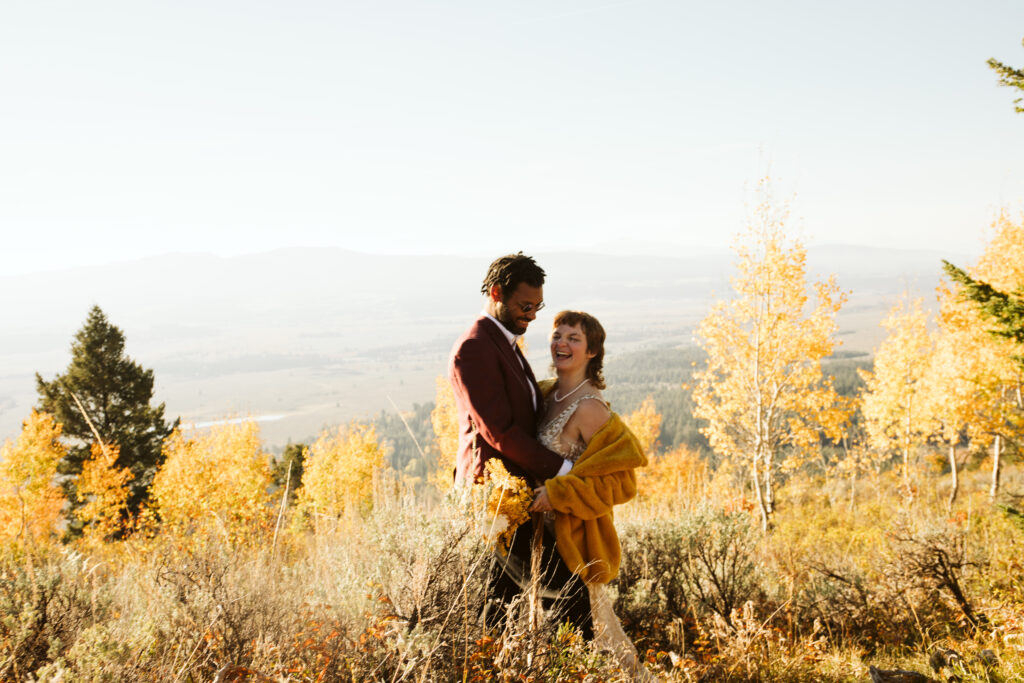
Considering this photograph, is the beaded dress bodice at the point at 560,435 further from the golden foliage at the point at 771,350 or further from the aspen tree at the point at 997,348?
the golden foliage at the point at 771,350

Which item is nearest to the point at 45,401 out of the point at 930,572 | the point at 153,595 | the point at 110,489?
the point at 110,489

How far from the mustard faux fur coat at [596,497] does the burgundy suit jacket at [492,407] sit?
5.6 inches

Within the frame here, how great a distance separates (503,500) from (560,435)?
0.59 m

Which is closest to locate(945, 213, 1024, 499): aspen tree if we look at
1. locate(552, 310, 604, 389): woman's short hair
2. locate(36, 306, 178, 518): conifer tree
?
locate(552, 310, 604, 389): woman's short hair

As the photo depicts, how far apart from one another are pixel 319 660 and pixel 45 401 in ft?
120

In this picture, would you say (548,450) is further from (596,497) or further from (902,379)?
(902,379)

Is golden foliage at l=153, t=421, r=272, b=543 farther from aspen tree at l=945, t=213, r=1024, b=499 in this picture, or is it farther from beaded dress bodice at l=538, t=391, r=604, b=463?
aspen tree at l=945, t=213, r=1024, b=499

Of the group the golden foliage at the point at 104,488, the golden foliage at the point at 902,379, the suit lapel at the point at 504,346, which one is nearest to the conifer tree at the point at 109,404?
the golden foliage at the point at 104,488

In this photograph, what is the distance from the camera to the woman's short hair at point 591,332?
339 cm

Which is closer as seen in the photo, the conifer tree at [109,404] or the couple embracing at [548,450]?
the couple embracing at [548,450]

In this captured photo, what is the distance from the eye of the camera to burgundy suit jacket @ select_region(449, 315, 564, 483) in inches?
116

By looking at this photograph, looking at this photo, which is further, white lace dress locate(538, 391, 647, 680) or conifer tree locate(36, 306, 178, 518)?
conifer tree locate(36, 306, 178, 518)

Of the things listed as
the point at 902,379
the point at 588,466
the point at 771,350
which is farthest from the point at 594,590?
the point at 902,379

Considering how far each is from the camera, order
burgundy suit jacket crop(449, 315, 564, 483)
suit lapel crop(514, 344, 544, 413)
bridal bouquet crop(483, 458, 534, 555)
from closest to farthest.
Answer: bridal bouquet crop(483, 458, 534, 555)
burgundy suit jacket crop(449, 315, 564, 483)
suit lapel crop(514, 344, 544, 413)
